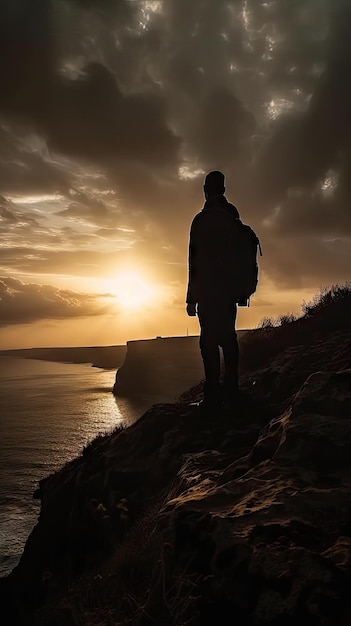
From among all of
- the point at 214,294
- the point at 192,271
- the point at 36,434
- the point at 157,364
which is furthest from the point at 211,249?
the point at 157,364

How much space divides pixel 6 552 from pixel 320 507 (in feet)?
67.4

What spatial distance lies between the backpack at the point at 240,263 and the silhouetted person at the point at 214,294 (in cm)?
5

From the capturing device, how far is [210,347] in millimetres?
7047

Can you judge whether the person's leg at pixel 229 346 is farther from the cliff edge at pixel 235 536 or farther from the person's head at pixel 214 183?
the person's head at pixel 214 183

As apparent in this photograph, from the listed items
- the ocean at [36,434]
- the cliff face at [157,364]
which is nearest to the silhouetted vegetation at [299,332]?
the ocean at [36,434]

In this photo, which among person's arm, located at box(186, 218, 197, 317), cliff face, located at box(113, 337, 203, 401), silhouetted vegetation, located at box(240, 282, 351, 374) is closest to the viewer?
person's arm, located at box(186, 218, 197, 317)

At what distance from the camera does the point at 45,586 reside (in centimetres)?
613

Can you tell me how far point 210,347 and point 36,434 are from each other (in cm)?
4913

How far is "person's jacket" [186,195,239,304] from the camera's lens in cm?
706

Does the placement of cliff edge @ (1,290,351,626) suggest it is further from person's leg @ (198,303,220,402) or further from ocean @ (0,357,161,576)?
ocean @ (0,357,161,576)

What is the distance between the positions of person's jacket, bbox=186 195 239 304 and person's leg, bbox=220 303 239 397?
31 cm

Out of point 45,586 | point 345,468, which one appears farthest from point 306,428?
point 45,586

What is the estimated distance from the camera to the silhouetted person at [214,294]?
23.1 ft

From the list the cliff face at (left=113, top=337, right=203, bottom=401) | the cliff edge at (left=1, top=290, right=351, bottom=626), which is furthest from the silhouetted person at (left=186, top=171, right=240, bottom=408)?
the cliff face at (left=113, top=337, right=203, bottom=401)
